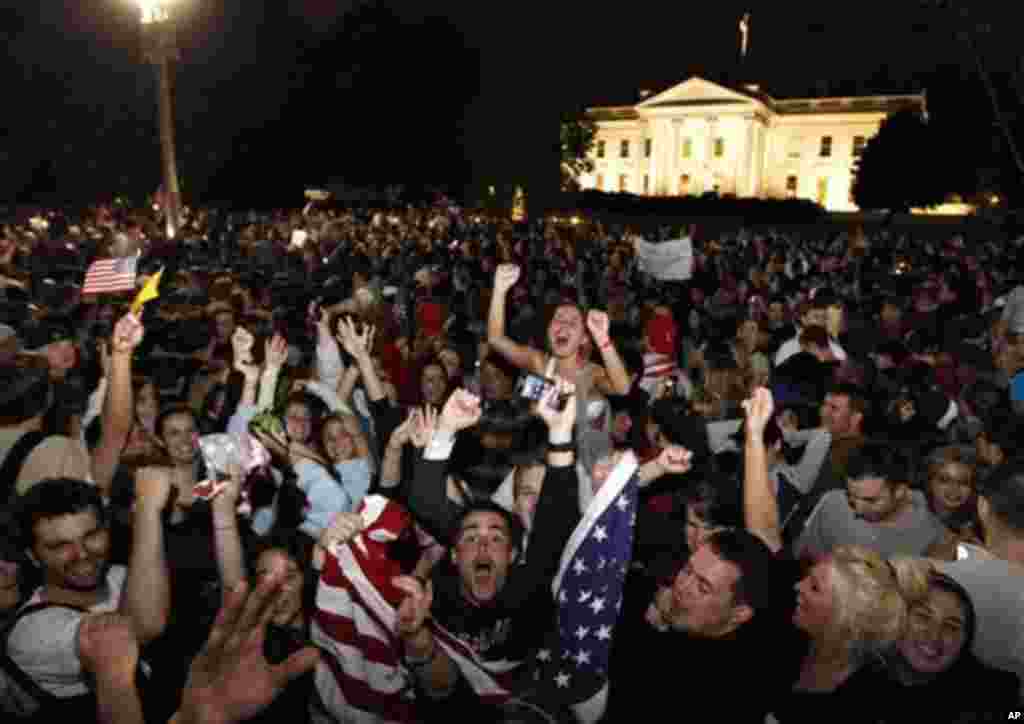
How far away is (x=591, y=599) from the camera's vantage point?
3.02m

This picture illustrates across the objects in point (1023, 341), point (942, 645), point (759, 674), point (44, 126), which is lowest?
point (759, 674)

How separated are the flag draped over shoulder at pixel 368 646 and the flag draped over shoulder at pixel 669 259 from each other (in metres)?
10.5

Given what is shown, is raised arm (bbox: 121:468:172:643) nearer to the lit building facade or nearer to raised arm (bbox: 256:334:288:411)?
raised arm (bbox: 256:334:288:411)

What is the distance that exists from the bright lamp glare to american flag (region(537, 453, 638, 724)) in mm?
14960

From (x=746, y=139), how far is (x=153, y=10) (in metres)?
77.6

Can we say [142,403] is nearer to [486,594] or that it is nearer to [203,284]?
[486,594]

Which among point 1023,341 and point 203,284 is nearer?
point 1023,341

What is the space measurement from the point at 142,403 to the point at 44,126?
49705 mm

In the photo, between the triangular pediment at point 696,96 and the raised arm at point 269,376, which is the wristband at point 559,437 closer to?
the raised arm at point 269,376

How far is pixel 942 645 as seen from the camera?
2.68 m

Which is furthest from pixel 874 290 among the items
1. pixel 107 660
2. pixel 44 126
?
pixel 44 126

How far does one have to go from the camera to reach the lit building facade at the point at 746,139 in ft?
277

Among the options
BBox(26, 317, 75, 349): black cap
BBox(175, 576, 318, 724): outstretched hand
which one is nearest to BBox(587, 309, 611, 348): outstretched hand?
BBox(175, 576, 318, 724): outstretched hand

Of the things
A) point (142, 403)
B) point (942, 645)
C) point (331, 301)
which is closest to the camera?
point (942, 645)
